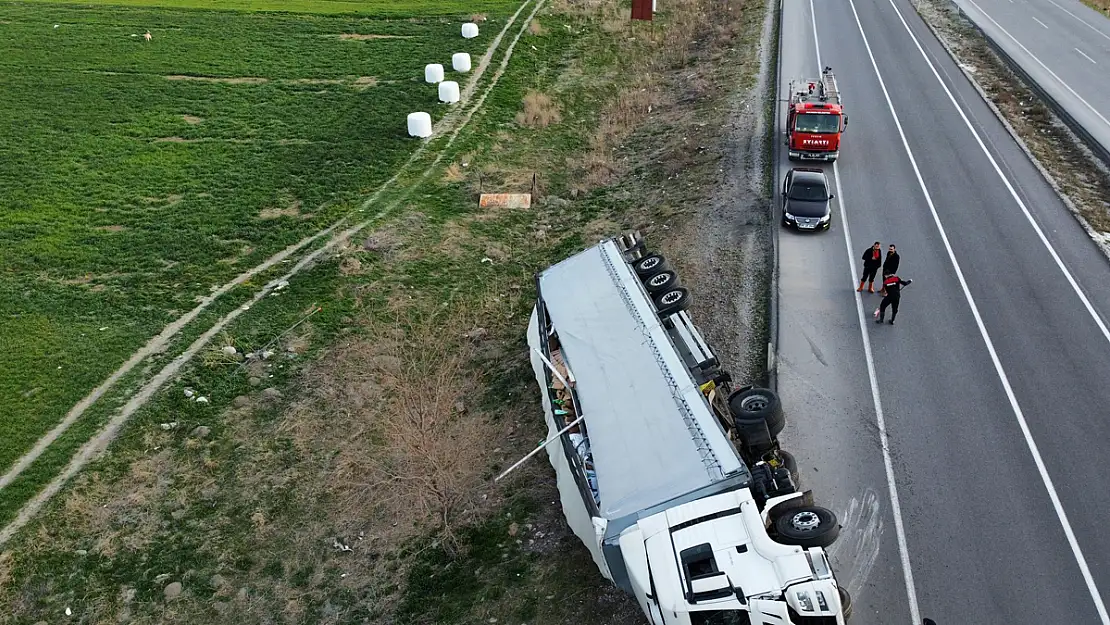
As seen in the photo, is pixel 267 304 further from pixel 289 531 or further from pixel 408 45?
pixel 408 45

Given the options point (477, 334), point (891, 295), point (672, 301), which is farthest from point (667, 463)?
point (477, 334)

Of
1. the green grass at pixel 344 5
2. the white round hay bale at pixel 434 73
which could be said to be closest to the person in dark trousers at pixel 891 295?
the white round hay bale at pixel 434 73

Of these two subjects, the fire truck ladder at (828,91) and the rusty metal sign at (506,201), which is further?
the fire truck ladder at (828,91)

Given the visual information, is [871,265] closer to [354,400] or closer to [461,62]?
[354,400]

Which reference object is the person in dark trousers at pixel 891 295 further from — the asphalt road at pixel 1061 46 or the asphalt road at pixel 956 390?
the asphalt road at pixel 1061 46

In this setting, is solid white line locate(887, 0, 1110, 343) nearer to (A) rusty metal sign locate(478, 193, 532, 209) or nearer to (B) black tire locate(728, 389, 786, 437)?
(B) black tire locate(728, 389, 786, 437)

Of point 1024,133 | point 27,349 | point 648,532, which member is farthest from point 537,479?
point 1024,133

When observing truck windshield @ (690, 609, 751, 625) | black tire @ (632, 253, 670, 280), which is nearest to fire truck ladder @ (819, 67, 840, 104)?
black tire @ (632, 253, 670, 280)
